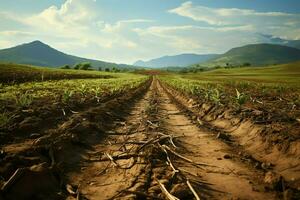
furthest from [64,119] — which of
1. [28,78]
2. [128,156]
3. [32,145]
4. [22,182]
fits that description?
[28,78]

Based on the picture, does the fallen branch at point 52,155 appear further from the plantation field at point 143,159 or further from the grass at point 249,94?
the grass at point 249,94

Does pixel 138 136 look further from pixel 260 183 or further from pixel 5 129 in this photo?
pixel 260 183

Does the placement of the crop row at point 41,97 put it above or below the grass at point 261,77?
above

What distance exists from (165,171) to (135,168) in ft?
2.02

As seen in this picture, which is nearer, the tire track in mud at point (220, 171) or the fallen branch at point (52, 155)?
the tire track in mud at point (220, 171)

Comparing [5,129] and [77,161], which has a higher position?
[5,129]

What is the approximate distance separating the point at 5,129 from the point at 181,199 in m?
5.13

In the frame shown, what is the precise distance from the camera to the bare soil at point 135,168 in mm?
4742

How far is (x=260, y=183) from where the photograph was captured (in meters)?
5.29

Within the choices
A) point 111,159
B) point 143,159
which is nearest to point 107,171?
point 111,159

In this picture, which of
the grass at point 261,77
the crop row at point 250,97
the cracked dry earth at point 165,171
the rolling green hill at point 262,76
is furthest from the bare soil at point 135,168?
the rolling green hill at point 262,76

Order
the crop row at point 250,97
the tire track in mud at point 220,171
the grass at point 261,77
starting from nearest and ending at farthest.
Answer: the tire track in mud at point 220,171 → the crop row at point 250,97 → the grass at point 261,77

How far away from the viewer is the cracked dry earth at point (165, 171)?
483 centimetres

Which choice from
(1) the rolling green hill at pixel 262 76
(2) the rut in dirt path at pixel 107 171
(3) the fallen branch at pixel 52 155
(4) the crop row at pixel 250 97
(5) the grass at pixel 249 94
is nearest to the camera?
(2) the rut in dirt path at pixel 107 171
